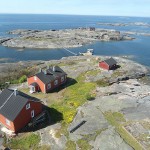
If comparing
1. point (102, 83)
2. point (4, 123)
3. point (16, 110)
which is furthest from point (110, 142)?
point (102, 83)

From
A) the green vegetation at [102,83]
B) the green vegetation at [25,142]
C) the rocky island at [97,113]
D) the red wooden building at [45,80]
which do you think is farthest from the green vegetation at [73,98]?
the green vegetation at [25,142]

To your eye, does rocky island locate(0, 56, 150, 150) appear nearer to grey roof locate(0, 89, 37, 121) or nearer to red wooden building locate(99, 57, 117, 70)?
red wooden building locate(99, 57, 117, 70)

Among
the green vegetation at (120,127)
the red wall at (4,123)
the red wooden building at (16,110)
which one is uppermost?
the red wooden building at (16,110)

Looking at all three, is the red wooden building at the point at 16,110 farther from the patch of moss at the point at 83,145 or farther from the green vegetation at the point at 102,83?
the green vegetation at the point at 102,83

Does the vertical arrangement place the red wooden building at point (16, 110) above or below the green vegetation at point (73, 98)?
above

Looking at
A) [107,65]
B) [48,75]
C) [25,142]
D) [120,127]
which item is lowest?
[25,142]

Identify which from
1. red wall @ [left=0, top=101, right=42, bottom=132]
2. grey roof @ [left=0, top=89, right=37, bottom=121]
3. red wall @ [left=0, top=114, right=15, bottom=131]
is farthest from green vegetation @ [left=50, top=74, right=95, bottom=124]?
red wall @ [left=0, top=114, right=15, bottom=131]

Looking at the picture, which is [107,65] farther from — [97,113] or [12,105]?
[12,105]

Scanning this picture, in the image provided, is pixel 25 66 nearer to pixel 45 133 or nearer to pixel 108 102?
pixel 108 102

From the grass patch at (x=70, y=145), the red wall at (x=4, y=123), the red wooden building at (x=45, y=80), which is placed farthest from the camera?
the red wooden building at (x=45, y=80)
